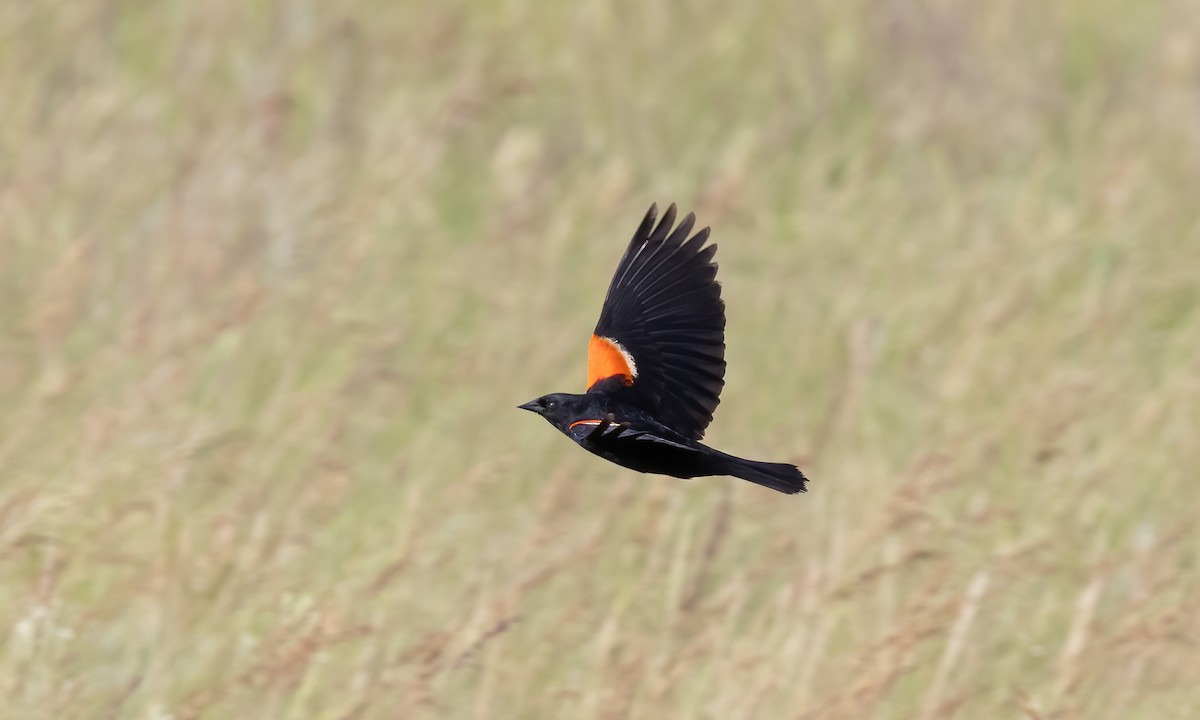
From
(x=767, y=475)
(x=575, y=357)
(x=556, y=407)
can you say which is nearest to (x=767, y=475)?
(x=767, y=475)

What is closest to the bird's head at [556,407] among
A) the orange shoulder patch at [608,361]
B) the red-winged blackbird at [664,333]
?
the red-winged blackbird at [664,333]

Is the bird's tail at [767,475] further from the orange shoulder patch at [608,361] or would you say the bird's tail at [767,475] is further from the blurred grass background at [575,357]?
the orange shoulder patch at [608,361]

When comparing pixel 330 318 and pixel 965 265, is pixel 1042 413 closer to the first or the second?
pixel 965 265

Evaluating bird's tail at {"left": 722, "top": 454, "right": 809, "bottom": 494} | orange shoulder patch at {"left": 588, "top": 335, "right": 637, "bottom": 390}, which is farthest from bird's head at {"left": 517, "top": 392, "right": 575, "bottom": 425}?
bird's tail at {"left": 722, "top": 454, "right": 809, "bottom": 494}

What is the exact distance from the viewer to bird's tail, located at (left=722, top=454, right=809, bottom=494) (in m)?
3.11

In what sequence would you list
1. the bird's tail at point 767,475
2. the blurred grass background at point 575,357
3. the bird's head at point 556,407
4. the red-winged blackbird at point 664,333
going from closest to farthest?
1. the bird's tail at point 767,475
2. the bird's head at point 556,407
3. the blurred grass background at point 575,357
4. the red-winged blackbird at point 664,333

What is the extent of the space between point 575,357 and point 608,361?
5.41ft

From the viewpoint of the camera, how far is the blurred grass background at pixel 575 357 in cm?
397

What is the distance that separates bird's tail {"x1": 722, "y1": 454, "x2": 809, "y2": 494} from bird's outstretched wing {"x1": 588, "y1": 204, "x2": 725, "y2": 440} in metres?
0.91

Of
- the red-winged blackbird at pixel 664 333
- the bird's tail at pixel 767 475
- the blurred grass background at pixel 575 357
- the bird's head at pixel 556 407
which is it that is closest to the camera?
the bird's tail at pixel 767 475

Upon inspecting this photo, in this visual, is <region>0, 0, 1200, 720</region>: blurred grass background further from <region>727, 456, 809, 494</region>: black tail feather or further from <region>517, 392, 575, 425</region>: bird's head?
<region>727, 456, 809, 494</region>: black tail feather

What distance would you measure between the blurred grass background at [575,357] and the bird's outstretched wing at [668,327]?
14.1 inches

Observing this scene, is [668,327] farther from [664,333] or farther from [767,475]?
[767,475]

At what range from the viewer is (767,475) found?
313 centimetres
